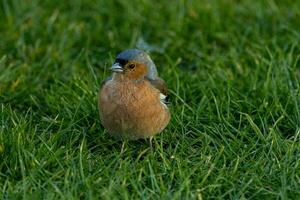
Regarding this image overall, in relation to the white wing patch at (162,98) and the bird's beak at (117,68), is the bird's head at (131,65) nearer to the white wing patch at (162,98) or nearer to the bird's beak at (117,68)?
the bird's beak at (117,68)

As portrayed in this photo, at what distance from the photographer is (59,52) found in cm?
639

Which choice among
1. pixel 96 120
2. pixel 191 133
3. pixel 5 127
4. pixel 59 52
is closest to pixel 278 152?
pixel 191 133

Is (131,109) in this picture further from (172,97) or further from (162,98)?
(172,97)

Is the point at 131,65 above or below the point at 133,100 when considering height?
above

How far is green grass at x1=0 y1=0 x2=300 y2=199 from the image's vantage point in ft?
14.2

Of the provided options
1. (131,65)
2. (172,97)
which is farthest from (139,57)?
(172,97)

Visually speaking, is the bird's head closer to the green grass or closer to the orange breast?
the orange breast

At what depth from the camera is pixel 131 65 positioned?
4953 mm

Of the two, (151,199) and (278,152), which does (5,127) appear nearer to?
(151,199)

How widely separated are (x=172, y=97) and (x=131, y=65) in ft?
2.39

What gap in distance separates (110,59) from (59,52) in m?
0.57

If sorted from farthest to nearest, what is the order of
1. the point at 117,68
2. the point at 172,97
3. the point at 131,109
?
the point at 172,97
the point at 117,68
the point at 131,109

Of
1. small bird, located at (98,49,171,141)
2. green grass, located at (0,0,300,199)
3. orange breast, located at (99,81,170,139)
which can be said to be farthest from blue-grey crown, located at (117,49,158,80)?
green grass, located at (0,0,300,199)

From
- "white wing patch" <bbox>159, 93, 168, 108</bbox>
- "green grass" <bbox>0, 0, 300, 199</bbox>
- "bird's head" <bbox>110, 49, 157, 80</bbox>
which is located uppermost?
"bird's head" <bbox>110, 49, 157, 80</bbox>
